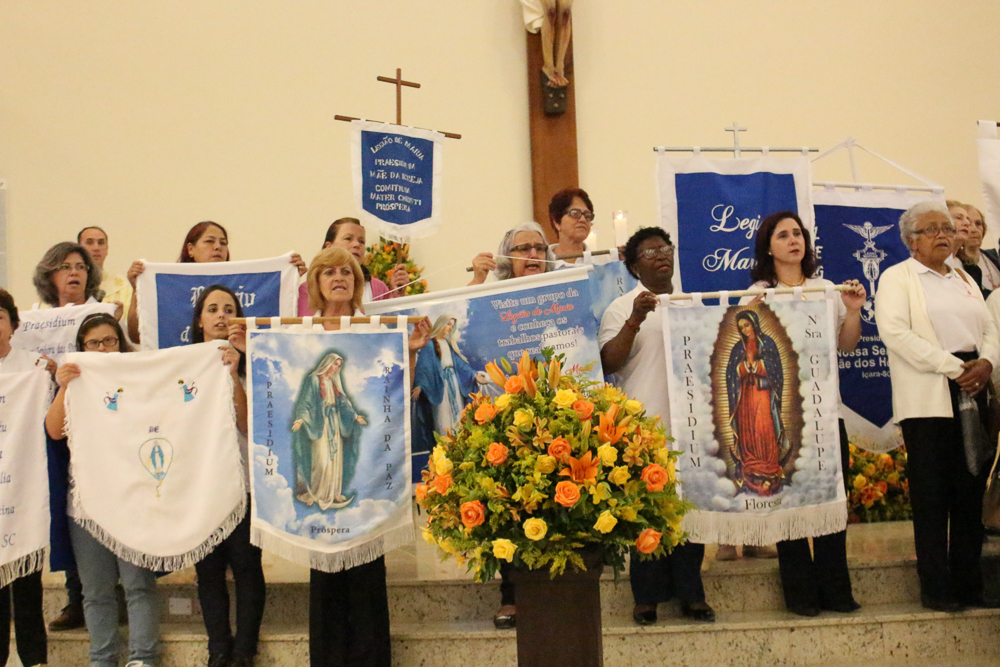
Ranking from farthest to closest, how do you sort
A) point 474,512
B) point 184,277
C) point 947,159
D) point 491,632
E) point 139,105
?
point 947,159 → point 139,105 → point 184,277 → point 491,632 → point 474,512

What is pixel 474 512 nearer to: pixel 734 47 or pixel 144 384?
pixel 144 384

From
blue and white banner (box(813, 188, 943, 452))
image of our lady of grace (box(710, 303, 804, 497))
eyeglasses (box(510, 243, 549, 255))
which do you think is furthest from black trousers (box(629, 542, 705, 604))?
blue and white banner (box(813, 188, 943, 452))

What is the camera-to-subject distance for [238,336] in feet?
11.6

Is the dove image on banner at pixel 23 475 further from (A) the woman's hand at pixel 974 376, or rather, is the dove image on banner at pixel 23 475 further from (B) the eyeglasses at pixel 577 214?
(A) the woman's hand at pixel 974 376

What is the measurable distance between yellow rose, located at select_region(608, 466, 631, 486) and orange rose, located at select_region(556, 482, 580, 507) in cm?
12

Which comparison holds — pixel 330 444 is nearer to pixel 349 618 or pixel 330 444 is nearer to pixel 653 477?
pixel 349 618

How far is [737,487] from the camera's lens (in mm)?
3586

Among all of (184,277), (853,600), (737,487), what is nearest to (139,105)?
(184,277)

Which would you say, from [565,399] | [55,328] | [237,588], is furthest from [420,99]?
[565,399]

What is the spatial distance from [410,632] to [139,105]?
465 centimetres

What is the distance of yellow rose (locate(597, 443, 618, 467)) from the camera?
8.22ft

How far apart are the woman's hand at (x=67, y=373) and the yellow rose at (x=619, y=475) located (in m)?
2.22

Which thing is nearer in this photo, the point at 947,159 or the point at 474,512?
the point at 474,512

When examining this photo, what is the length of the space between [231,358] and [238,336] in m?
0.10
